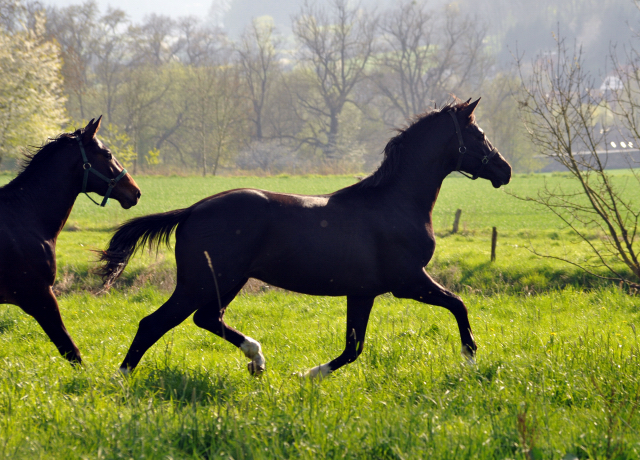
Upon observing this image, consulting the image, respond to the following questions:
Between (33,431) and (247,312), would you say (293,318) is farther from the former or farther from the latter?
(33,431)

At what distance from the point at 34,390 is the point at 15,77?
76.5 ft

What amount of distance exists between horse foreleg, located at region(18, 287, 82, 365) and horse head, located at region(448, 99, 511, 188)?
383 cm

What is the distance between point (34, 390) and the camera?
3.69 metres

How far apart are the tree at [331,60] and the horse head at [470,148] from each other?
54.6 metres

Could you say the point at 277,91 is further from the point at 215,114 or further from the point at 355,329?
the point at 355,329

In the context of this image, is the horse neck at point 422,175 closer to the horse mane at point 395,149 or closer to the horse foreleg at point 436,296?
the horse mane at point 395,149

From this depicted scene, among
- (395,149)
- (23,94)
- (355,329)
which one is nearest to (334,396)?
(355,329)

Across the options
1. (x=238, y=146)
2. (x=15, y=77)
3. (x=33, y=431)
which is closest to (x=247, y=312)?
(x=33, y=431)

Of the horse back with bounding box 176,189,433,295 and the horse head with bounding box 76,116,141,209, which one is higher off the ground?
the horse head with bounding box 76,116,141,209

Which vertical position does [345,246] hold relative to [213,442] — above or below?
above

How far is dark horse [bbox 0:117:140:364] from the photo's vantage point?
14.4ft

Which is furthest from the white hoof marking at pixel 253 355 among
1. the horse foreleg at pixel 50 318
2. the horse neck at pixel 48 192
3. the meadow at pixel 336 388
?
the horse neck at pixel 48 192

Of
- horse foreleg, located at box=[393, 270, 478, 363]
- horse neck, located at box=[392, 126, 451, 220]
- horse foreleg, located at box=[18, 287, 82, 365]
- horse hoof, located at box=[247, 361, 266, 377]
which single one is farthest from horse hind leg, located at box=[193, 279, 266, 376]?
horse neck, located at box=[392, 126, 451, 220]

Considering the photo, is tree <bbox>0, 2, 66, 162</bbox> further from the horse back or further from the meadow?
the horse back
